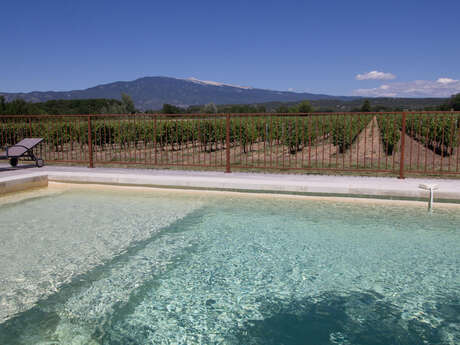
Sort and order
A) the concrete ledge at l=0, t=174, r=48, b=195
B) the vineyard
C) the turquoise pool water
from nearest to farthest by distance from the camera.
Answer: the turquoise pool water
the concrete ledge at l=0, t=174, r=48, b=195
the vineyard

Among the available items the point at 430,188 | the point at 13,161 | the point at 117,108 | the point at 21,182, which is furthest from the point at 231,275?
the point at 117,108

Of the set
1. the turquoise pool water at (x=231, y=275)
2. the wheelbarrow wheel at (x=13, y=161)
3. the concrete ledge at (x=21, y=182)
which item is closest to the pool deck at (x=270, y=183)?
the concrete ledge at (x=21, y=182)

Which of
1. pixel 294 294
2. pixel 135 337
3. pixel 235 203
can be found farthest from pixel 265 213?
pixel 135 337

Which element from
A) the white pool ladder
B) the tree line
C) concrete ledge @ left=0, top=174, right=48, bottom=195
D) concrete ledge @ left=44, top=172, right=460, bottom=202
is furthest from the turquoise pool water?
the tree line

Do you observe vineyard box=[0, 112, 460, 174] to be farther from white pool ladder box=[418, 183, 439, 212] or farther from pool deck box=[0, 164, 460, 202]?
white pool ladder box=[418, 183, 439, 212]

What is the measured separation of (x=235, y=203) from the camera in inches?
254

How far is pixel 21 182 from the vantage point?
759cm

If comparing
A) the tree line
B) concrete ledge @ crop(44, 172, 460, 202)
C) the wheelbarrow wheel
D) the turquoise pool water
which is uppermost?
the tree line

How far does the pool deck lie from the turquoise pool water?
16.0 inches

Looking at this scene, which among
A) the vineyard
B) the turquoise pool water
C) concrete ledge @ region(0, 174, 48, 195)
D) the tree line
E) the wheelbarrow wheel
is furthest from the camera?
the tree line

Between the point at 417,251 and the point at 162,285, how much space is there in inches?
109

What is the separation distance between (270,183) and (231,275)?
344 centimetres

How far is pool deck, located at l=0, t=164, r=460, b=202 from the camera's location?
6391 millimetres

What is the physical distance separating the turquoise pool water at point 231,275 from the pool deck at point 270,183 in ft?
1.33
